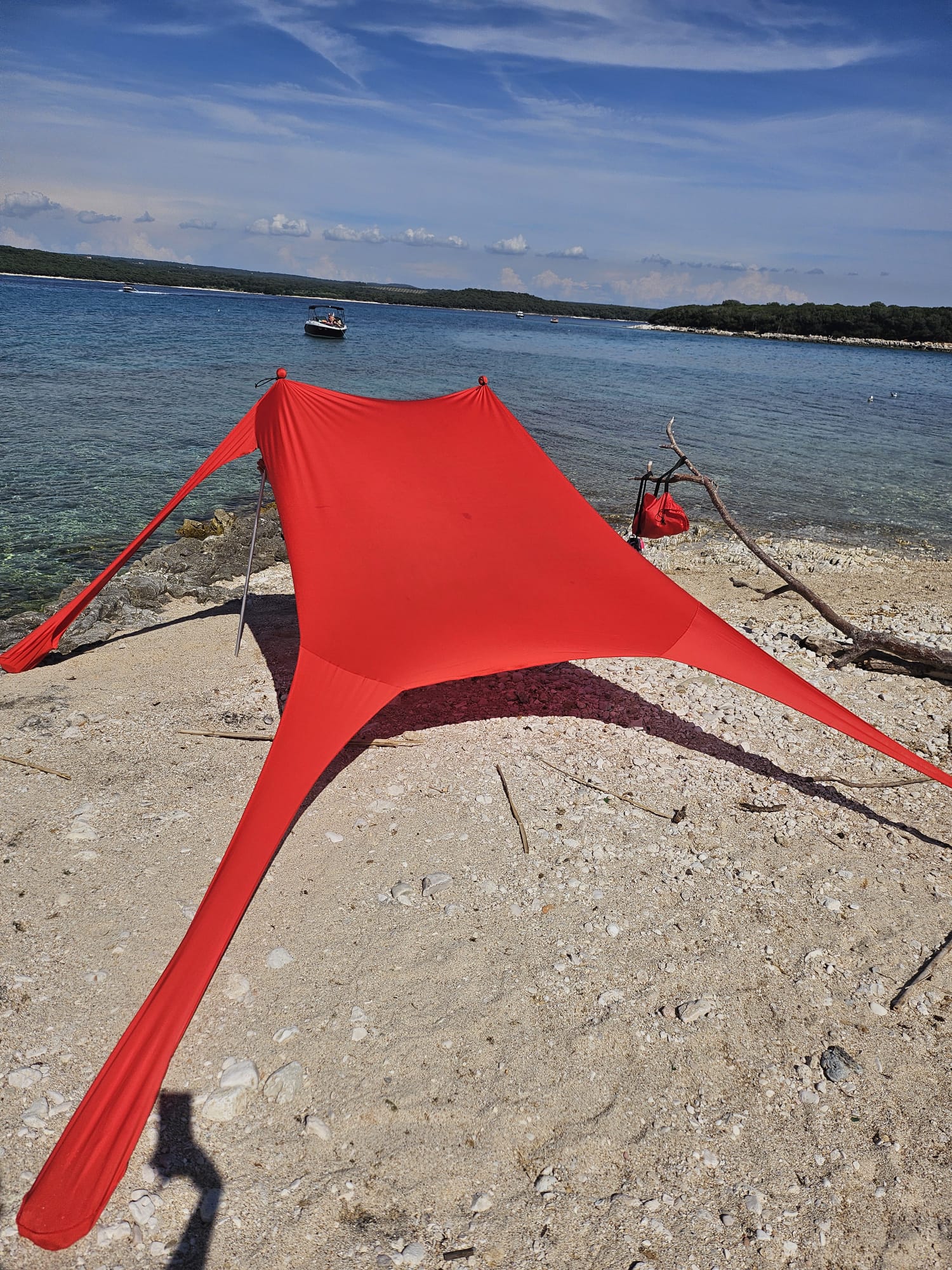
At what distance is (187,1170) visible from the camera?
9.30 feet

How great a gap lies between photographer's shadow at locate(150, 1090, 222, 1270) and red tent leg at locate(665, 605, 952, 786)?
3.75m

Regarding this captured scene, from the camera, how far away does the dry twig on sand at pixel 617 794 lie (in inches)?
194

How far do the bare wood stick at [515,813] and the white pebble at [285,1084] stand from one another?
182 centimetres

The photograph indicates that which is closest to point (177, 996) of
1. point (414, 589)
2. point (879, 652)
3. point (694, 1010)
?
point (694, 1010)

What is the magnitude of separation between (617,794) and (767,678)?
1292 mm

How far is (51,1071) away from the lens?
3.14m

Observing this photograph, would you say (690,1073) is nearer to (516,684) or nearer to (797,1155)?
(797,1155)

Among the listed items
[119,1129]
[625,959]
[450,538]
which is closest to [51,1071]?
[119,1129]

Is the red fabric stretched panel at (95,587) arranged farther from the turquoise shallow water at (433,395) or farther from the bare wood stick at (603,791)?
the bare wood stick at (603,791)

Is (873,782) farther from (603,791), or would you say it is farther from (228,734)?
(228,734)

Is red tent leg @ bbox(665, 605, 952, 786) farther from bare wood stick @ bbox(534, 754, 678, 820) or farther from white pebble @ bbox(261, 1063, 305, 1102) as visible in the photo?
white pebble @ bbox(261, 1063, 305, 1102)

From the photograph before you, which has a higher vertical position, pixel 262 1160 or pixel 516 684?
pixel 516 684

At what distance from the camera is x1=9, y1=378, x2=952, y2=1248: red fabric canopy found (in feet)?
13.4

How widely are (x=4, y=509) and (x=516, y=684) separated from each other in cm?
1051
